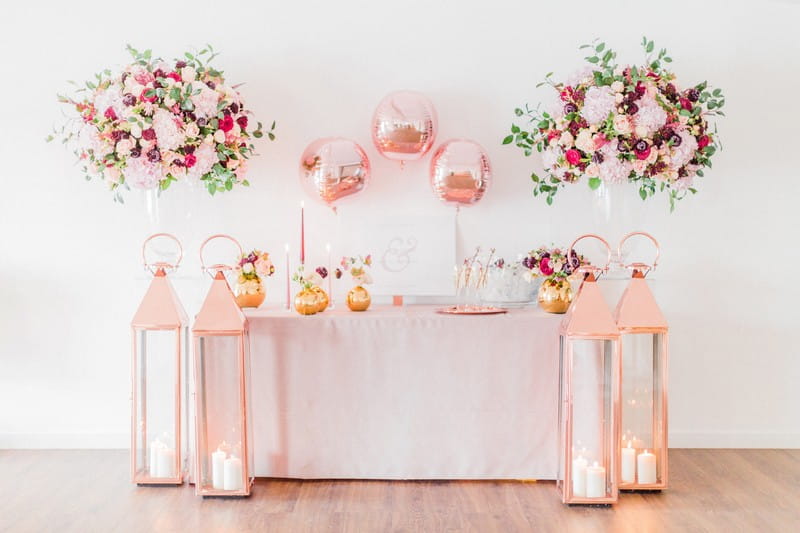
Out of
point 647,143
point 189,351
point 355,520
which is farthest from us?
point 189,351

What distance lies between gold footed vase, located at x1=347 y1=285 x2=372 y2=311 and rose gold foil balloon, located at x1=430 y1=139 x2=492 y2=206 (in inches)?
23.2

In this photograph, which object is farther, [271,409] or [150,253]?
[150,253]

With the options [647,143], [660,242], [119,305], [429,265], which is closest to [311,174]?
[429,265]

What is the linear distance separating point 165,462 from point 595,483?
6.02 ft

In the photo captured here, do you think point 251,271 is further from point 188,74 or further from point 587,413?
point 587,413

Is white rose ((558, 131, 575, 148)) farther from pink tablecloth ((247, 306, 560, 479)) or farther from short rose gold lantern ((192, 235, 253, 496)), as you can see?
short rose gold lantern ((192, 235, 253, 496))

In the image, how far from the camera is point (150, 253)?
12.6 feet

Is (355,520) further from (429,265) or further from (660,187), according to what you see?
(660,187)

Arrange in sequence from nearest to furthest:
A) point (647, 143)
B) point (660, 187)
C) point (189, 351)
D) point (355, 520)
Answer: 1. point (355, 520)
2. point (647, 143)
3. point (189, 351)
4. point (660, 187)

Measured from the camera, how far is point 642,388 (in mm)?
3344

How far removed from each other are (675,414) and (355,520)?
1877 millimetres

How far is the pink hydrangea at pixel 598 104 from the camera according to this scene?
328 cm

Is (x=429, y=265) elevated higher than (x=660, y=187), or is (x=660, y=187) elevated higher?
(x=660, y=187)

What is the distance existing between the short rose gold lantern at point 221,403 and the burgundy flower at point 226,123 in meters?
0.66
